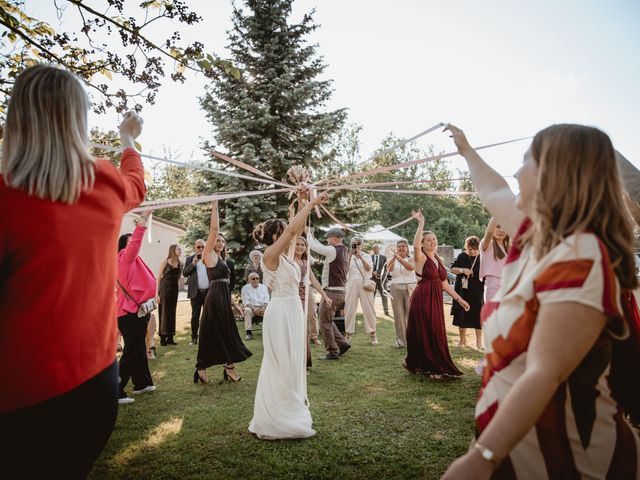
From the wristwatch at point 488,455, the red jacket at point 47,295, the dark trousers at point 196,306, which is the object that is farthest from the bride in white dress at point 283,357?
the dark trousers at point 196,306

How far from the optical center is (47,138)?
58.1 inches

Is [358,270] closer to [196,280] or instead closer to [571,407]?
[196,280]

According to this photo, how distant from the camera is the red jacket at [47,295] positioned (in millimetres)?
1326

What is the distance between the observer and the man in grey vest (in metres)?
8.26

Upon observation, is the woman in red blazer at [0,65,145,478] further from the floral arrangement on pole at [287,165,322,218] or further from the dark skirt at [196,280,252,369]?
the dark skirt at [196,280,252,369]

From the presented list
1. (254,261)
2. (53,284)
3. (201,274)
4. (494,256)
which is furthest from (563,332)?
(254,261)

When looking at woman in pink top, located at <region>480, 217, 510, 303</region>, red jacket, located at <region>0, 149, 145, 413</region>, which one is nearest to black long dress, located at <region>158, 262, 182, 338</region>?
woman in pink top, located at <region>480, 217, 510, 303</region>

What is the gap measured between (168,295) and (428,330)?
20.8 ft

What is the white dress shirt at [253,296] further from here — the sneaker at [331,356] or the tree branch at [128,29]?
the tree branch at [128,29]

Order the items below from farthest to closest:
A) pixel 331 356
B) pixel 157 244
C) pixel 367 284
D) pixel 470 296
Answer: pixel 157 244 → pixel 367 284 → pixel 470 296 → pixel 331 356

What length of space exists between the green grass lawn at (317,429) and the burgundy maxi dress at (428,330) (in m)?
0.25

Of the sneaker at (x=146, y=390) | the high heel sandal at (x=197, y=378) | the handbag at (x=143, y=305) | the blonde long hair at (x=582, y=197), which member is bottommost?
the sneaker at (x=146, y=390)

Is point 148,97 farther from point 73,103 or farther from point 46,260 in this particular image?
point 46,260

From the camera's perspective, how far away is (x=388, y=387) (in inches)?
241
